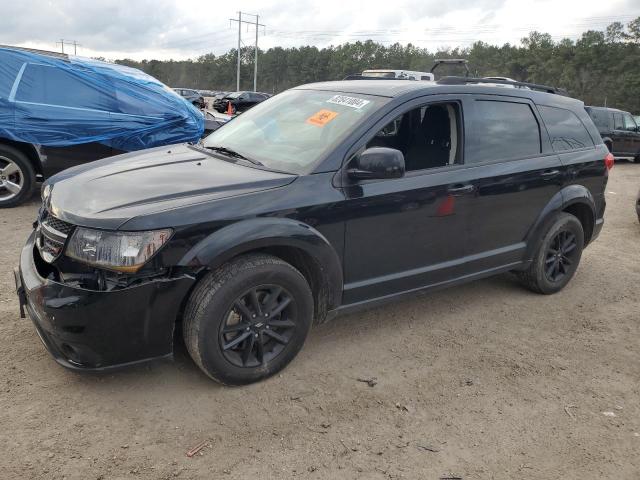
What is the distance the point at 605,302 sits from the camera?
190 inches

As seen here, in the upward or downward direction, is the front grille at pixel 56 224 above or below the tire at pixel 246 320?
above

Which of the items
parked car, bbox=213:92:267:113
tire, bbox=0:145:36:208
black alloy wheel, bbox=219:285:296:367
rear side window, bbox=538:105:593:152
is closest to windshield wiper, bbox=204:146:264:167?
black alloy wheel, bbox=219:285:296:367

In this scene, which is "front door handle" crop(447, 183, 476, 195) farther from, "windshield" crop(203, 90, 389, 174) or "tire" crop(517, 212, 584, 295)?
"tire" crop(517, 212, 584, 295)

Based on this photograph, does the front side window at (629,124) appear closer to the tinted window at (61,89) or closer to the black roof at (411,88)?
the black roof at (411,88)

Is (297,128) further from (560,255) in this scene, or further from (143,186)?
(560,255)

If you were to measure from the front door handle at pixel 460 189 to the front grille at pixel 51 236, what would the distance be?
2395 millimetres

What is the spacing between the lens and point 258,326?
305 centimetres

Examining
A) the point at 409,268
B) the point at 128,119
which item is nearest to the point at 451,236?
the point at 409,268

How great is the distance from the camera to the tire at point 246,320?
2.82 metres

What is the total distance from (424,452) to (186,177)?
1964 mm

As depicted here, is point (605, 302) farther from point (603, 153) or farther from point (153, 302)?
point (153, 302)

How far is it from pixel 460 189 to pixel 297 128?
3.96 feet

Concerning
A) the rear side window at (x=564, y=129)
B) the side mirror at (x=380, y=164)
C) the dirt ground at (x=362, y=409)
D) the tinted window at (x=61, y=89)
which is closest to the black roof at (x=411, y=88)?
the rear side window at (x=564, y=129)

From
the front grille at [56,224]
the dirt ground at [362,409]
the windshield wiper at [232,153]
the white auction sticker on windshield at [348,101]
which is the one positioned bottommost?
the dirt ground at [362,409]
